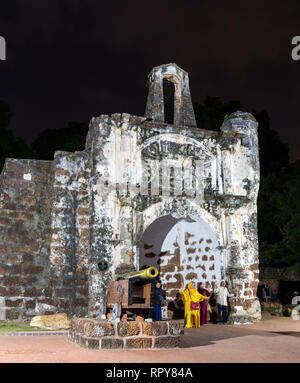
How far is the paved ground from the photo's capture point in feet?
18.6

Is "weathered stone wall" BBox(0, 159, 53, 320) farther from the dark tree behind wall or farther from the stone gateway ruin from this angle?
the dark tree behind wall

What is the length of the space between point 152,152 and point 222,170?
2056 mm

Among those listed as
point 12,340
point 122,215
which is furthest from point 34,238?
point 12,340

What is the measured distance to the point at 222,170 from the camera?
12188mm

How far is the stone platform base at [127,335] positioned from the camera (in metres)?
6.50

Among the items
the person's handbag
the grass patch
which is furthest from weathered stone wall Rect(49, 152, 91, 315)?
the person's handbag

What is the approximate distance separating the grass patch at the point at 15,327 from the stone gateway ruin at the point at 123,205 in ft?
1.03

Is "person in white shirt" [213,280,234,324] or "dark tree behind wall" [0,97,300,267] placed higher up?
"dark tree behind wall" [0,97,300,267]

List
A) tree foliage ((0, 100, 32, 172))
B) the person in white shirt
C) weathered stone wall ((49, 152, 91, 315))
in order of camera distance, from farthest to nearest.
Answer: tree foliage ((0, 100, 32, 172))
the person in white shirt
weathered stone wall ((49, 152, 91, 315))

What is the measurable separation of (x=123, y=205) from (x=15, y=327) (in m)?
3.52

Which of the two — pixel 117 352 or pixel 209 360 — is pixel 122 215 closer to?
pixel 117 352

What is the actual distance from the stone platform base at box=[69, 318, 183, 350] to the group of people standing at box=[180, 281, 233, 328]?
12.5 feet

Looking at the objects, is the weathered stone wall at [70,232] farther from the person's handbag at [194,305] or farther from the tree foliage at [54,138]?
the tree foliage at [54,138]

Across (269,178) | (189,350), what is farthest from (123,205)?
(269,178)
